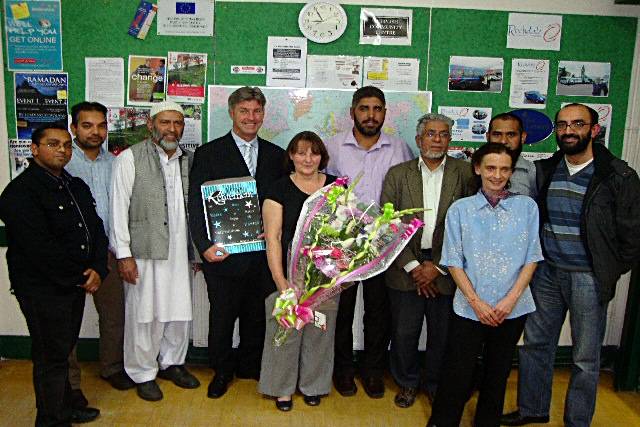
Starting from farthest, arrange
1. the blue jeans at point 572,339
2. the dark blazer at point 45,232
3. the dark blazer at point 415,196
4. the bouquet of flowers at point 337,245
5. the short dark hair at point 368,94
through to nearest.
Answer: the short dark hair at point 368,94 < the dark blazer at point 415,196 < the blue jeans at point 572,339 < the dark blazer at point 45,232 < the bouquet of flowers at point 337,245

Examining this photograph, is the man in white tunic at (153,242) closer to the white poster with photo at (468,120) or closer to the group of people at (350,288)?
the group of people at (350,288)

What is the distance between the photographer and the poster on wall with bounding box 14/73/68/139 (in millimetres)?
3549

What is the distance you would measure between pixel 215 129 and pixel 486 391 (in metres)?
2.35

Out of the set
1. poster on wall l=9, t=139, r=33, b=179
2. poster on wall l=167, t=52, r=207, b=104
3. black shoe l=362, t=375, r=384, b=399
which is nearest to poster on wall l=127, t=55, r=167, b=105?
poster on wall l=167, t=52, r=207, b=104

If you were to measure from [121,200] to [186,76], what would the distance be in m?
1.04

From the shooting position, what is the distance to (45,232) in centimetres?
244

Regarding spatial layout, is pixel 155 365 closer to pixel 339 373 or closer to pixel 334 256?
pixel 339 373

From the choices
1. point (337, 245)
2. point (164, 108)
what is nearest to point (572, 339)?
point (337, 245)

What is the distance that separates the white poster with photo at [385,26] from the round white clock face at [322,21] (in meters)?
0.14

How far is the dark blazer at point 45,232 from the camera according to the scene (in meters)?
2.41

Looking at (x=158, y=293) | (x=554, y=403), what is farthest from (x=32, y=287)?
(x=554, y=403)

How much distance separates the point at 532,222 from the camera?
253 centimetres

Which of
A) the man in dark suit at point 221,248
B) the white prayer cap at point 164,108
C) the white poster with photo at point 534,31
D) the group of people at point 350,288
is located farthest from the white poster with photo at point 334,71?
the white poster with photo at point 534,31

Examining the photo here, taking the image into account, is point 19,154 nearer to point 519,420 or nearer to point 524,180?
point 524,180
